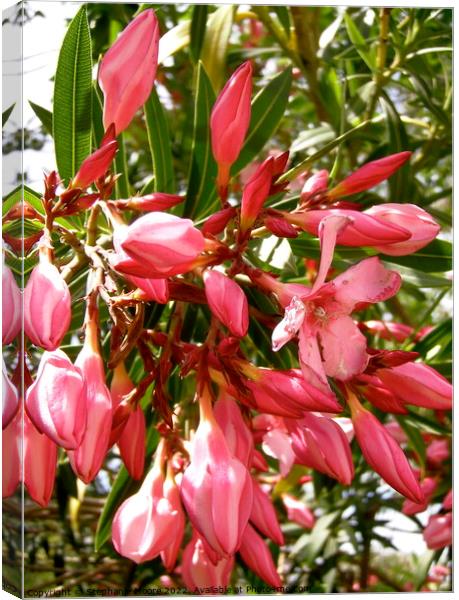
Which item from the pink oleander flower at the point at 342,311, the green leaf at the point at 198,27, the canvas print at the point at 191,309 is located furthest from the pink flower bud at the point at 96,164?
the green leaf at the point at 198,27

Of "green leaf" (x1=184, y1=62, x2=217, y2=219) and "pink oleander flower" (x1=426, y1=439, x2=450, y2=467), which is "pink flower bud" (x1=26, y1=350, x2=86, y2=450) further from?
"pink oleander flower" (x1=426, y1=439, x2=450, y2=467)

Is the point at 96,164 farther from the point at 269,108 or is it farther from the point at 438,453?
the point at 438,453

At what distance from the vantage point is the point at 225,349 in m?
0.82

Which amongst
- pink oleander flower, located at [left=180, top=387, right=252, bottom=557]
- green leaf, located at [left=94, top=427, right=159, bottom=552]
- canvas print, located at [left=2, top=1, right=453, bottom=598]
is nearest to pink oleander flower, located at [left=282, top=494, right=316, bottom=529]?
canvas print, located at [left=2, top=1, right=453, bottom=598]

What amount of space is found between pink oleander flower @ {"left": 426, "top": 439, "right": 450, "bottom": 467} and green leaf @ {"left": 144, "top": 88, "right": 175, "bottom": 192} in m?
0.69

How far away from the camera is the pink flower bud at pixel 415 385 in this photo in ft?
2.82

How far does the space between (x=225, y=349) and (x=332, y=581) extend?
102cm

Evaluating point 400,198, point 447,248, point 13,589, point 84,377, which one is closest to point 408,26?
point 400,198

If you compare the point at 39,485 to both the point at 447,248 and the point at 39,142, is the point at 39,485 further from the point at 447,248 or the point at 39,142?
the point at 447,248

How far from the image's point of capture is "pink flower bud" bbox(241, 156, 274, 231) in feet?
2.66

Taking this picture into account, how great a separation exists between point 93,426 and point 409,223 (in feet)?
1.09

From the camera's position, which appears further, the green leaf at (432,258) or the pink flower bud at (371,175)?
the green leaf at (432,258)

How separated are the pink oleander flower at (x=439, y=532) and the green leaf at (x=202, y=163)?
24.5 inches

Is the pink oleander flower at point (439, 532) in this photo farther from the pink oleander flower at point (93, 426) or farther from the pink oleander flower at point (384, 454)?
the pink oleander flower at point (93, 426)
